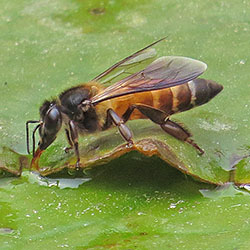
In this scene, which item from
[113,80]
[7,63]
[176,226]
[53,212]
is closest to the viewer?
[176,226]

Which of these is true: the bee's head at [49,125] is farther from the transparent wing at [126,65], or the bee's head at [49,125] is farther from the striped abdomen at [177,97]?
Result: the transparent wing at [126,65]

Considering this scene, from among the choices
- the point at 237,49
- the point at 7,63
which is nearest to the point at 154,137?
the point at 237,49

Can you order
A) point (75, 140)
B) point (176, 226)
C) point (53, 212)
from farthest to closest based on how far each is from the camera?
point (75, 140) < point (53, 212) < point (176, 226)

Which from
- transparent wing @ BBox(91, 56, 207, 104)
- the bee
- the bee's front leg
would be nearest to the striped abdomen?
the bee

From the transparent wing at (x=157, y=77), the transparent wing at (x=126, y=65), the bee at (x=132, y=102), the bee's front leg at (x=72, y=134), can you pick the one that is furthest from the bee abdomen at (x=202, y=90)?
the bee's front leg at (x=72, y=134)

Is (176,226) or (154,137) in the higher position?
(154,137)

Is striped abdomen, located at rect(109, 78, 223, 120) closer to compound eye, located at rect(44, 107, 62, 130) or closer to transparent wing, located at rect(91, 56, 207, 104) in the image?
transparent wing, located at rect(91, 56, 207, 104)

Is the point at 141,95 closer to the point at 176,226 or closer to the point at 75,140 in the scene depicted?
the point at 75,140

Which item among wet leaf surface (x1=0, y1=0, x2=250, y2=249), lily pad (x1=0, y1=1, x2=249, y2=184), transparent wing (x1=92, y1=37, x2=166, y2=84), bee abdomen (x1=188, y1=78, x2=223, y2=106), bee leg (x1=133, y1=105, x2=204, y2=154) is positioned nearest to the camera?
wet leaf surface (x1=0, y1=0, x2=250, y2=249)
